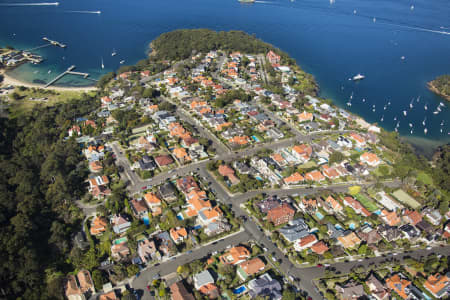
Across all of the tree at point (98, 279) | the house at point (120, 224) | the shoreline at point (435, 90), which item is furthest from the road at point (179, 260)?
the shoreline at point (435, 90)

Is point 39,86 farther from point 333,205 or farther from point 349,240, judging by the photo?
point 349,240

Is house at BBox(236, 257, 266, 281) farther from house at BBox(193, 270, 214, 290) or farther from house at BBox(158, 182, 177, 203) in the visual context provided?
house at BBox(158, 182, 177, 203)

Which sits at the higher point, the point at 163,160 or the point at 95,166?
the point at 163,160

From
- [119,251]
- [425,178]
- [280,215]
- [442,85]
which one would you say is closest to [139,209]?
[119,251]

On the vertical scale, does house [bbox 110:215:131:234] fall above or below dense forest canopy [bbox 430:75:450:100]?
below

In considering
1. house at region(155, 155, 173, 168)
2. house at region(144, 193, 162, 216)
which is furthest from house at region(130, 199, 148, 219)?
house at region(155, 155, 173, 168)
